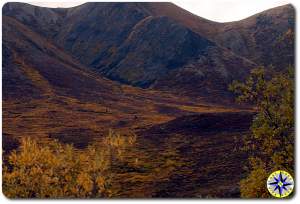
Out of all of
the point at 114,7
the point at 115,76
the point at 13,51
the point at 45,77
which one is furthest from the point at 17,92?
the point at 114,7

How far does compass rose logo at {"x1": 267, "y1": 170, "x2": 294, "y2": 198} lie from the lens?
13.6 m

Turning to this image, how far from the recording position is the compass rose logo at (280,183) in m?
13.6

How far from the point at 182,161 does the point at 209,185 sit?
5.41 meters

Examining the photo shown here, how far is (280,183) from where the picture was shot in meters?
13.6

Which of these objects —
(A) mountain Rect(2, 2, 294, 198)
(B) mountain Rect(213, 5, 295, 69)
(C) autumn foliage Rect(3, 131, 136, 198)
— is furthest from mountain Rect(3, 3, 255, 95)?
(C) autumn foliage Rect(3, 131, 136, 198)

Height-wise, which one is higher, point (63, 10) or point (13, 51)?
point (63, 10)

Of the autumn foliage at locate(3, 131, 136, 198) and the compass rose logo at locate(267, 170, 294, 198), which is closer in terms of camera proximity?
the compass rose logo at locate(267, 170, 294, 198)

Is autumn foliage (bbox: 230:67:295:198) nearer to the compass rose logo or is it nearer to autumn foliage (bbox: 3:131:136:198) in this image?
the compass rose logo

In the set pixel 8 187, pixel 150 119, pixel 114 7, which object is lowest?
pixel 150 119

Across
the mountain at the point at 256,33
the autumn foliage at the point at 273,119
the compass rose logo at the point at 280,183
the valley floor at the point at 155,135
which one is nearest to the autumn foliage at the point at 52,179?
the valley floor at the point at 155,135

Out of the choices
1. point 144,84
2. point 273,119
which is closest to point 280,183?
point 273,119

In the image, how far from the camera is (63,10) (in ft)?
349

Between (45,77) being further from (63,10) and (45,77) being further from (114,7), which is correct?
(63,10)

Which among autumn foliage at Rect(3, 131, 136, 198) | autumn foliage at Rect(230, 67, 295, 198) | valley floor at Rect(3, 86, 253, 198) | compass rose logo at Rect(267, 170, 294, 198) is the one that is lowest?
valley floor at Rect(3, 86, 253, 198)
